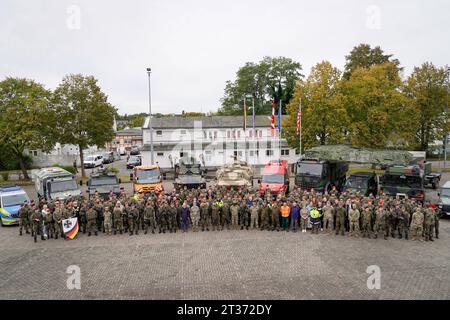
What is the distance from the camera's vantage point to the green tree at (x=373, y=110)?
33125 millimetres

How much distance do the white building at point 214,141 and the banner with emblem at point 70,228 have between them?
78.4 ft

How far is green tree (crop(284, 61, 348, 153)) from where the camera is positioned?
3180 cm

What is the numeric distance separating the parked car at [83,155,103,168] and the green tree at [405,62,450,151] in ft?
120

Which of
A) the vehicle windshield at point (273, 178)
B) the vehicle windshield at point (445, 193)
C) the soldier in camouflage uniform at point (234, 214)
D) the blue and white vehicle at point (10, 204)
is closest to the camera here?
the soldier in camouflage uniform at point (234, 214)

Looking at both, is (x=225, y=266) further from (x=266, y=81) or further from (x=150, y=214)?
(x=266, y=81)

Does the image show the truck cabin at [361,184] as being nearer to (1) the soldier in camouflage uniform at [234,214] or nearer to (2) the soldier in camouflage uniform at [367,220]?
(2) the soldier in camouflage uniform at [367,220]

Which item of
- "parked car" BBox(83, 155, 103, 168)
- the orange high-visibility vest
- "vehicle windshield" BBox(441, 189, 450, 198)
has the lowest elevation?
the orange high-visibility vest

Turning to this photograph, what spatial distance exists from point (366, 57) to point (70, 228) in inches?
1854

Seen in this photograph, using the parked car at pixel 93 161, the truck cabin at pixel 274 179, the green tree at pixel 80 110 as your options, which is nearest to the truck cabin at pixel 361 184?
the truck cabin at pixel 274 179

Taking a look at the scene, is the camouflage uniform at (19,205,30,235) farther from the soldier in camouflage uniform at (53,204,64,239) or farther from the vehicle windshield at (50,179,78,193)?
the vehicle windshield at (50,179,78,193)

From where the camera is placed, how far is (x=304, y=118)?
3275 cm

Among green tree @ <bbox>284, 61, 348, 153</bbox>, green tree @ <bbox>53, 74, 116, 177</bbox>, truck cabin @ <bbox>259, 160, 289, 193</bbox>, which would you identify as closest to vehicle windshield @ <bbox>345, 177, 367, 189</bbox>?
truck cabin @ <bbox>259, 160, 289, 193</bbox>
